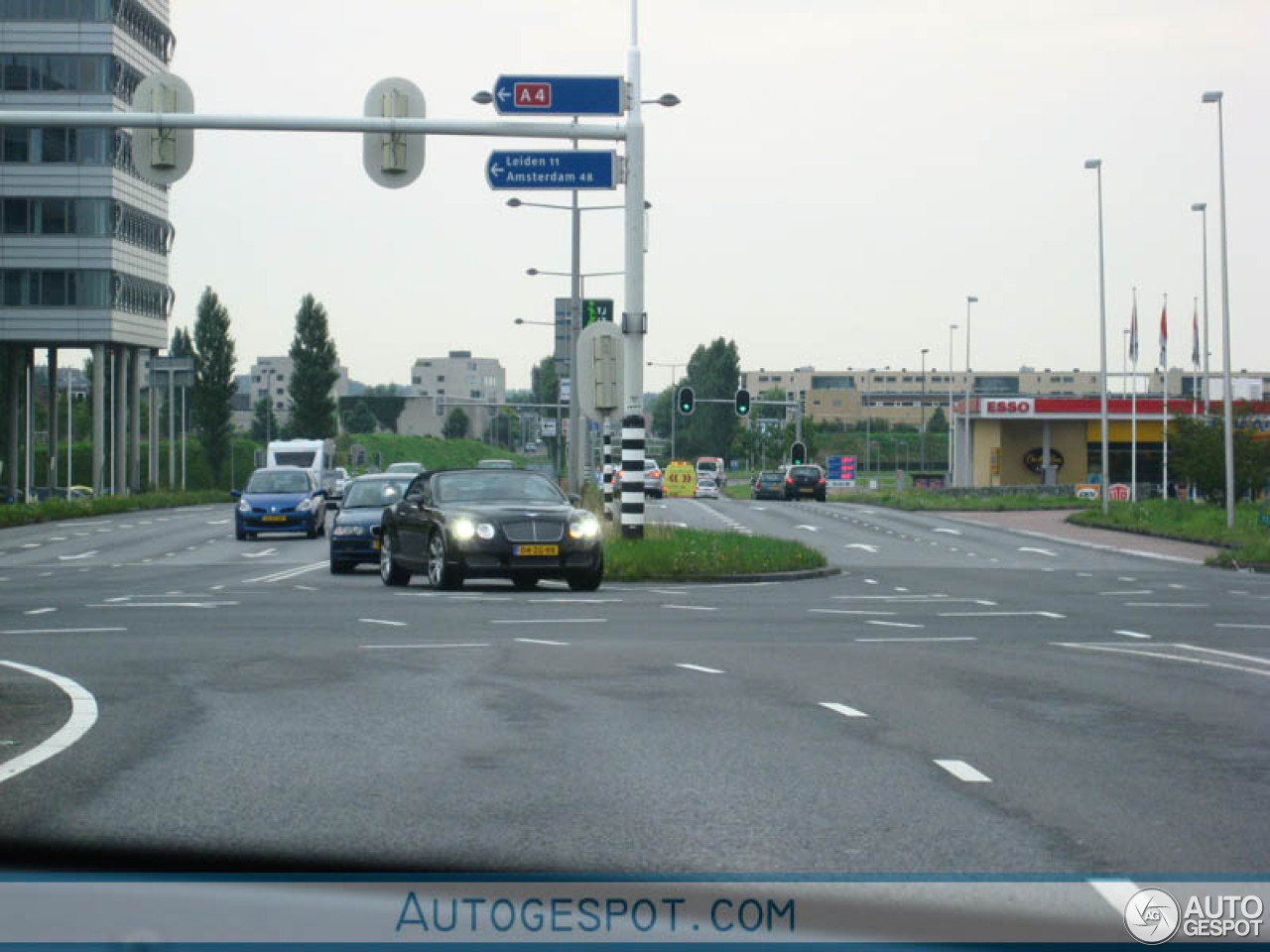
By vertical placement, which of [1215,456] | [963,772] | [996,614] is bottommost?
[996,614]

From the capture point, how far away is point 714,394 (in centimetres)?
15625

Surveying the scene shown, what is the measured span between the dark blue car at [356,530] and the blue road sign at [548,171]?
16.2 feet

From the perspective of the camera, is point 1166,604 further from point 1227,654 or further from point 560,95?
point 560,95

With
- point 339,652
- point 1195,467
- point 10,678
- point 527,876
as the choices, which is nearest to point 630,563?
point 339,652

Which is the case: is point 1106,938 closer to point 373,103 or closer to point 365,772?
point 365,772

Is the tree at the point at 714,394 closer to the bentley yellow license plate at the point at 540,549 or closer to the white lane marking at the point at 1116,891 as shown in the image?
the bentley yellow license plate at the point at 540,549

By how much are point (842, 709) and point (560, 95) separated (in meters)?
16.4

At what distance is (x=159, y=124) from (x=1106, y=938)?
21.0m

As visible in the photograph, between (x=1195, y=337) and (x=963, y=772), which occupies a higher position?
(x=1195, y=337)

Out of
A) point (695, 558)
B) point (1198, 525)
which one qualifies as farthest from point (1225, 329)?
point (695, 558)

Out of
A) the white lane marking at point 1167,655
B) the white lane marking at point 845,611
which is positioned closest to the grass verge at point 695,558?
the white lane marking at point 845,611

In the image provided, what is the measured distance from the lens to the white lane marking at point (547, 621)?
17125 millimetres

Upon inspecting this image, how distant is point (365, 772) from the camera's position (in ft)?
26.1

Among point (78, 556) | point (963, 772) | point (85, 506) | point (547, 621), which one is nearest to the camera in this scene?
point (963, 772)
